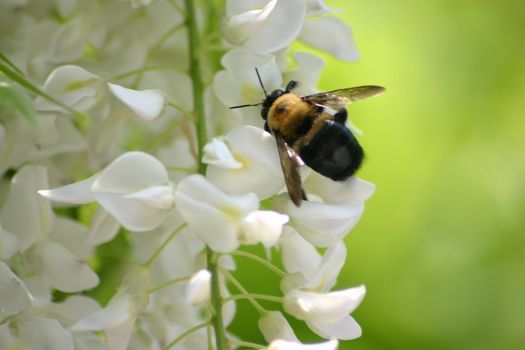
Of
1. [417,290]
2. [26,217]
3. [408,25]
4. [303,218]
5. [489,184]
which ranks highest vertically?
[303,218]

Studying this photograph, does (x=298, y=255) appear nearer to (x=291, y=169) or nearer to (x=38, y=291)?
(x=291, y=169)

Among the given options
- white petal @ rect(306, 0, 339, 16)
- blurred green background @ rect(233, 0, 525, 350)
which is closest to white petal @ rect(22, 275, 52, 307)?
white petal @ rect(306, 0, 339, 16)

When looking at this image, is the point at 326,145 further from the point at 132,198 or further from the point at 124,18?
the point at 124,18

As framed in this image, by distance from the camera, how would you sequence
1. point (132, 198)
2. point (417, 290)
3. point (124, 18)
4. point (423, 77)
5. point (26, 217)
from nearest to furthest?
point (132, 198) → point (26, 217) → point (124, 18) → point (417, 290) → point (423, 77)

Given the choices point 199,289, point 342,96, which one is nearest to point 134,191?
point 199,289

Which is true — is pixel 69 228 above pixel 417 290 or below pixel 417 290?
above

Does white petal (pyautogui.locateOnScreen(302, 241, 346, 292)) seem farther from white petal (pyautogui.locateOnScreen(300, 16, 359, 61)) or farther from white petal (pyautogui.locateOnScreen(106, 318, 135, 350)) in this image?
white petal (pyautogui.locateOnScreen(300, 16, 359, 61))

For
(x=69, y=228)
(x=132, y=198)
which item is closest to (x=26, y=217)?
(x=69, y=228)
